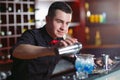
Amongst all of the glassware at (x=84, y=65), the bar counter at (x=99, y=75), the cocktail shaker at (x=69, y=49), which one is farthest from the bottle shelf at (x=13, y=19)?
the cocktail shaker at (x=69, y=49)

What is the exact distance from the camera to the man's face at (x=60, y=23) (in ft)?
5.81

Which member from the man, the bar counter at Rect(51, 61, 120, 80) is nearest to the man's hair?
the man

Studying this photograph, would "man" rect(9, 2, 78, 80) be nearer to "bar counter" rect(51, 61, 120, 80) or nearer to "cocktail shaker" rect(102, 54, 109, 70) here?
"bar counter" rect(51, 61, 120, 80)

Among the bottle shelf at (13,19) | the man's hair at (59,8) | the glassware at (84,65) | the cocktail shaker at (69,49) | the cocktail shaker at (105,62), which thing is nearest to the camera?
the cocktail shaker at (69,49)

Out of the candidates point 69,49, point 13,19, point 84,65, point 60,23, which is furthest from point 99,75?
point 13,19

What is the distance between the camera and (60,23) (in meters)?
1.80

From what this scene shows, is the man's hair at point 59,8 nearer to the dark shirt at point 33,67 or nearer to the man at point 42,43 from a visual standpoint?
the man at point 42,43

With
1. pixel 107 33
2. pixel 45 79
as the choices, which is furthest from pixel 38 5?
pixel 45 79

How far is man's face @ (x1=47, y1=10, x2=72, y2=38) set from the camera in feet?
5.81

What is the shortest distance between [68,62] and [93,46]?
114 inches

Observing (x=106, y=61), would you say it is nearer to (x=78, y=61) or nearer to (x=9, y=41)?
(x=78, y=61)

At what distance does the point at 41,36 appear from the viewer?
186 centimetres

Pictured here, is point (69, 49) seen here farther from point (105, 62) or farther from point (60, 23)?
point (105, 62)

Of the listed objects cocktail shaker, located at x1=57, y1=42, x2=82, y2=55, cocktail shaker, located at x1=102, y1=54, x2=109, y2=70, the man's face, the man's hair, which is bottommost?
cocktail shaker, located at x1=102, y1=54, x2=109, y2=70
